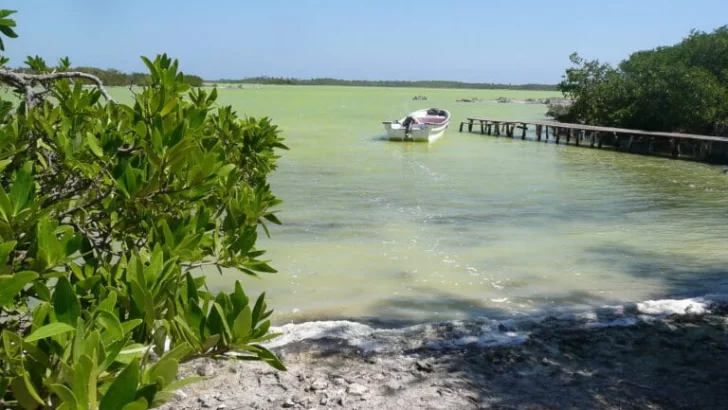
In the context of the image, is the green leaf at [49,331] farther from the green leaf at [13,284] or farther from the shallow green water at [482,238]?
the shallow green water at [482,238]

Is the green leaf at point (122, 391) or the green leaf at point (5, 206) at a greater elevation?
the green leaf at point (5, 206)

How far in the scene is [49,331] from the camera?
102cm

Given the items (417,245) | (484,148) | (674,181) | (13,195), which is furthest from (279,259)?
(484,148)

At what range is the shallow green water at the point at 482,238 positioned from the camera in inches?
246

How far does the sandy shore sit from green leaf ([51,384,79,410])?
8.71 feet

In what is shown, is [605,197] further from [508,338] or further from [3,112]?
[3,112]

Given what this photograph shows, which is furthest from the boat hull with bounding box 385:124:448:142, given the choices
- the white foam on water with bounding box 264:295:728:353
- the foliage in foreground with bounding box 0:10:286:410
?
the foliage in foreground with bounding box 0:10:286:410

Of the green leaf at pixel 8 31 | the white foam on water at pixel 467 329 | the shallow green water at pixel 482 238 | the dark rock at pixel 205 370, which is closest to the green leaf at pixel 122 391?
the green leaf at pixel 8 31

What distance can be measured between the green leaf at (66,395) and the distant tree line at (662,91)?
24.4 m

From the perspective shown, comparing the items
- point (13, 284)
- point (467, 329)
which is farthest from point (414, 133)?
point (13, 284)

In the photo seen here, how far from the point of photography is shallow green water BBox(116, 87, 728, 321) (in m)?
6.25

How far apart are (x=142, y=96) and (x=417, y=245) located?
6.27 meters

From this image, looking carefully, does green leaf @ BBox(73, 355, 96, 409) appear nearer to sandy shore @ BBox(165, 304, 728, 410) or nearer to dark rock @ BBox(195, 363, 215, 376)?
sandy shore @ BBox(165, 304, 728, 410)

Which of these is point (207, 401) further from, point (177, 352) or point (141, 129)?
point (177, 352)
